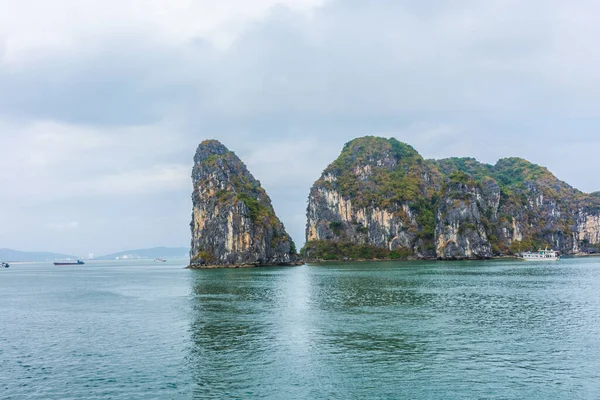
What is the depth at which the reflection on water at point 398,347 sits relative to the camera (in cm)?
2959

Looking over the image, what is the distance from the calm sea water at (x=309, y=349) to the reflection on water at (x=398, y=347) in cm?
13

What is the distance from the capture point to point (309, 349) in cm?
3972

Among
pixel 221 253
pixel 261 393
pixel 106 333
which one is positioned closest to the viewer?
pixel 261 393

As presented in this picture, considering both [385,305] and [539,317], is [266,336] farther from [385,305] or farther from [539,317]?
[539,317]

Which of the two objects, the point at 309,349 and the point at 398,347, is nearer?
the point at 398,347

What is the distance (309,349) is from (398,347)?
23.7ft

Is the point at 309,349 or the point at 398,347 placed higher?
the point at 398,347

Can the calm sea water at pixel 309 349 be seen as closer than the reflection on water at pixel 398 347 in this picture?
No

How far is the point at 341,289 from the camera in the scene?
89.3m

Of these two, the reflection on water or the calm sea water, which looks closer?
the reflection on water

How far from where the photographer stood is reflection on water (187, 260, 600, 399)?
2959 centimetres

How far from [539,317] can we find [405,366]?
27.1m

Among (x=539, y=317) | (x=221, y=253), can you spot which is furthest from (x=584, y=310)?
(x=221, y=253)

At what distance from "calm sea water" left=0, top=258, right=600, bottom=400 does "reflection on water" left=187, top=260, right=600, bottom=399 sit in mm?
127
